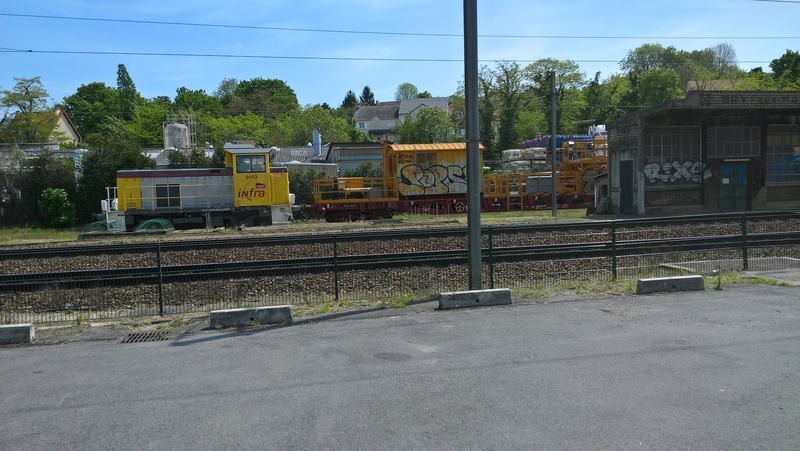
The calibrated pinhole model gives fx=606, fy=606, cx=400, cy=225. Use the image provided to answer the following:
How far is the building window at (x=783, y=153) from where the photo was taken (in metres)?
27.7

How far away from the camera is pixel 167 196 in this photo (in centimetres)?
2691

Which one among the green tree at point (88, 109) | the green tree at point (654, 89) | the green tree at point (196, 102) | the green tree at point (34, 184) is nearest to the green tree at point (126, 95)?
the green tree at point (88, 109)

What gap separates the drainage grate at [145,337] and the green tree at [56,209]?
102 feet

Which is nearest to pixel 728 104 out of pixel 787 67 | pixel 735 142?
pixel 735 142

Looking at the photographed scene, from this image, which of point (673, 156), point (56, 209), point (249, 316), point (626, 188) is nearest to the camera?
point (249, 316)

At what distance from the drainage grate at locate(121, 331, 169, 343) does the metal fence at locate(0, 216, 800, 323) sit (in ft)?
5.11

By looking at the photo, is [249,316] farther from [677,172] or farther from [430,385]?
[677,172]

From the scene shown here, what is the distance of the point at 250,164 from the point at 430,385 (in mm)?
22929

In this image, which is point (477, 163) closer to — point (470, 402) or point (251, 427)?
point (470, 402)

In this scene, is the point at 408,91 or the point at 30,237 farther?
the point at 408,91

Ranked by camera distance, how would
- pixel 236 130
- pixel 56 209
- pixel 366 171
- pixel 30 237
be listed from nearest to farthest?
pixel 30 237
pixel 56 209
pixel 366 171
pixel 236 130

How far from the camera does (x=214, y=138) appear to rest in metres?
68.6

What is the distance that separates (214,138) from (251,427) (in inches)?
2662

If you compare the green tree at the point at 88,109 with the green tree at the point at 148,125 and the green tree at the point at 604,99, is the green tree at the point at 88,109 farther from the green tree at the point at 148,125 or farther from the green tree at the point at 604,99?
the green tree at the point at 604,99
